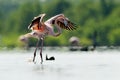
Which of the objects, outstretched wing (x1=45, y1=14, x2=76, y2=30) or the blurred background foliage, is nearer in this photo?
outstretched wing (x1=45, y1=14, x2=76, y2=30)

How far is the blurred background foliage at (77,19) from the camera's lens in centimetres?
6538

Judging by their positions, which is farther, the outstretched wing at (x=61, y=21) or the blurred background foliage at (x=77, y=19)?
the blurred background foliage at (x=77, y=19)

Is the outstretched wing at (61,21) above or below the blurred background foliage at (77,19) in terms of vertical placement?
below

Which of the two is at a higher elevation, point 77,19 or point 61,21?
point 77,19

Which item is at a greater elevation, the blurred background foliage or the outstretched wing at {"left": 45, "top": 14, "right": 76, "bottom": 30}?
the blurred background foliage

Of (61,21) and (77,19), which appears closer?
(61,21)

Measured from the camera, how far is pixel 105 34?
65562mm

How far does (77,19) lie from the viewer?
72.6 metres

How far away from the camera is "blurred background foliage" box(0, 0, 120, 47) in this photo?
65375 millimetres
